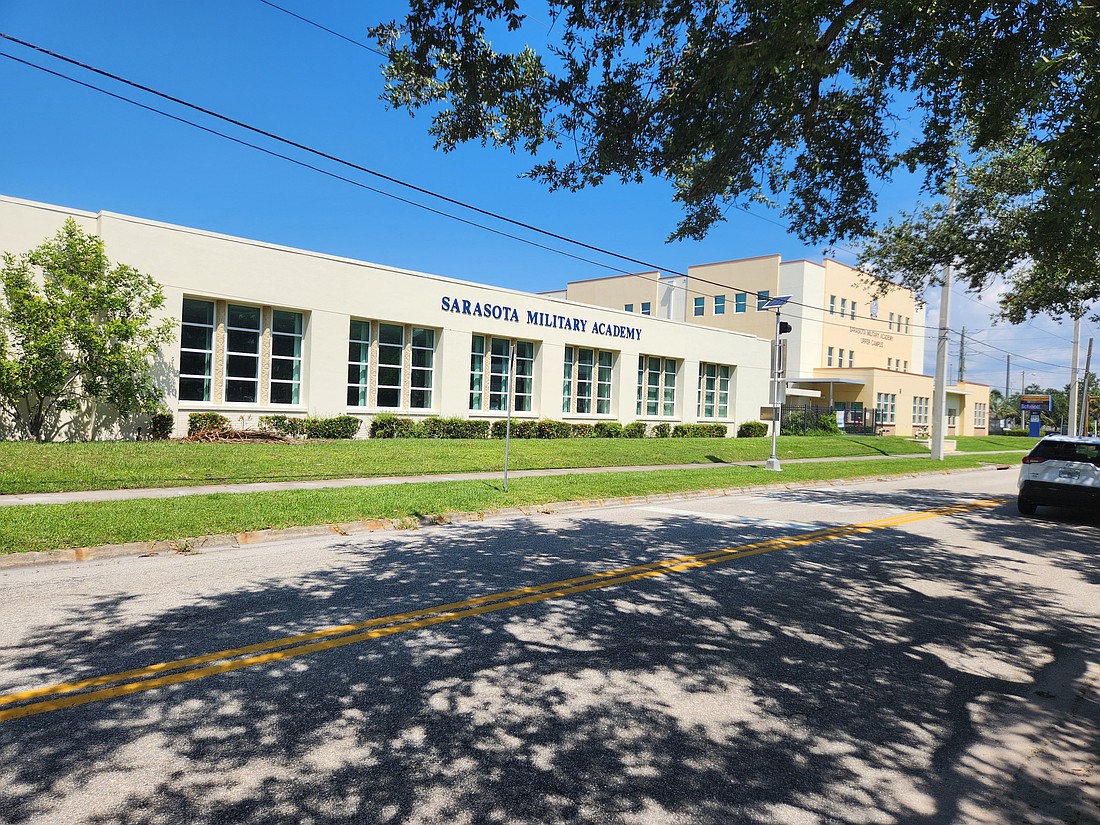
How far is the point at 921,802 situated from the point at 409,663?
9.68 ft

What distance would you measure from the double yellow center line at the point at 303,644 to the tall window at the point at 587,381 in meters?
23.1

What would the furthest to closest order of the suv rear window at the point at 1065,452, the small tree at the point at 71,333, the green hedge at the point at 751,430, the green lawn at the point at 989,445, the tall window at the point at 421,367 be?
the green lawn at the point at 989,445
the green hedge at the point at 751,430
the tall window at the point at 421,367
the small tree at the point at 71,333
the suv rear window at the point at 1065,452

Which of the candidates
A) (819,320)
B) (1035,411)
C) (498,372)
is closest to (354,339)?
(498,372)

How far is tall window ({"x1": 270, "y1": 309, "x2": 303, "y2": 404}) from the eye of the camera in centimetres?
2238

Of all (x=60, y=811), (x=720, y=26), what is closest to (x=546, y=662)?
(x=60, y=811)

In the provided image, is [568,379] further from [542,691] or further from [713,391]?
[542,691]

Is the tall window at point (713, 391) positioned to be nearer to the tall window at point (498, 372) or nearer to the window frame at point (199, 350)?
the tall window at point (498, 372)

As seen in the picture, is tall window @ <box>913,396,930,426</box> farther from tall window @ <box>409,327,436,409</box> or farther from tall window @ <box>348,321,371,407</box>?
tall window @ <box>348,321,371,407</box>

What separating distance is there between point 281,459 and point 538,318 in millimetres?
15160

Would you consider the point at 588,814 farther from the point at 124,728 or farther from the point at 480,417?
the point at 480,417

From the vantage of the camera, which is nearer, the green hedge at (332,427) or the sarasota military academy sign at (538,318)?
the green hedge at (332,427)

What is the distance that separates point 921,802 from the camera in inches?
128

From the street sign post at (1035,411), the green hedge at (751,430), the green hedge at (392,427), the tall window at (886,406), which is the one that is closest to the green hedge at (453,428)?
the green hedge at (392,427)

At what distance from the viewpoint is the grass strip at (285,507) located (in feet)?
27.8
